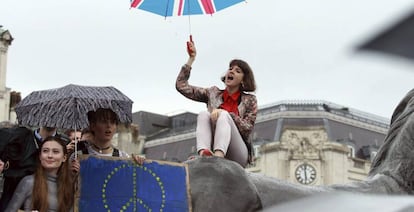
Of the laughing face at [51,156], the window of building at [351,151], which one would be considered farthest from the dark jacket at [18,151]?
the window of building at [351,151]

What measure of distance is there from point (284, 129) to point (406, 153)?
4687cm

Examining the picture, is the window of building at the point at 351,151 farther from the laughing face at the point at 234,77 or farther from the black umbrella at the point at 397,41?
the black umbrella at the point at 397,41

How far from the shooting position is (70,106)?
6094 mm

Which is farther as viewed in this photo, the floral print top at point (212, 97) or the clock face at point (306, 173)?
the clock face at point (306, 173)

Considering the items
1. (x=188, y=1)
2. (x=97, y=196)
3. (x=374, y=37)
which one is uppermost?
(x=188, y=1)

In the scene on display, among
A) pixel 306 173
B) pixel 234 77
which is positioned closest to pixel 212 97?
pixel 234 77

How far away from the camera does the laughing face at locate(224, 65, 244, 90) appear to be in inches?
261

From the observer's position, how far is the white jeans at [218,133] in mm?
6156

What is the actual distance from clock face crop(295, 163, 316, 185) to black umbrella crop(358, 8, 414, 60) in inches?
1996

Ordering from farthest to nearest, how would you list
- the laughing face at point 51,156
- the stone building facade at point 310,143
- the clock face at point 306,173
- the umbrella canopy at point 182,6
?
the stone building facade at point 310,143 < the clock face at point 306,173 < the umbrella canopy at point 182,6 < the laughing face at point 51,156

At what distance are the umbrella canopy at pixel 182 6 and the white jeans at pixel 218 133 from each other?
1.02 meters

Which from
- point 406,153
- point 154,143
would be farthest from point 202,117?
point 154,143

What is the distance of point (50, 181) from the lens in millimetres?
5781

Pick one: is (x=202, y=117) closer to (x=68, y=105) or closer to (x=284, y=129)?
(x=68, y=105)
